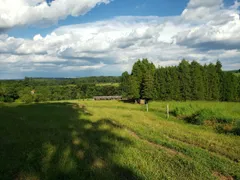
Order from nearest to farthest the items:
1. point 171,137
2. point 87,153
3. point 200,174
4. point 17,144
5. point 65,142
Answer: point 200,174
point 87,153
point 17,144
point 65,142
point 171,137

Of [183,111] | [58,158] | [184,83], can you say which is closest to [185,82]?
[184,83]

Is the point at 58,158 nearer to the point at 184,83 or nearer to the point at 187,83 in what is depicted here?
the point at 184,83

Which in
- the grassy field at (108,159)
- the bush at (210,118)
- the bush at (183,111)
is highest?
the grassy field at (108,159)

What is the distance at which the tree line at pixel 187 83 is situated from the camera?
211 ft

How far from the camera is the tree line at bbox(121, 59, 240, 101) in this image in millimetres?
64312

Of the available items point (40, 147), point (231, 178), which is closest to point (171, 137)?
point (231, 178)

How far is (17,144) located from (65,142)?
6.79ft

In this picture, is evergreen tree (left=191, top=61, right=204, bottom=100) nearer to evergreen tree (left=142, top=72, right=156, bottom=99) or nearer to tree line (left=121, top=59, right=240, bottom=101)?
tree line (left=121, top=59, right=240, bottom=101)

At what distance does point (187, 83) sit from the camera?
211ft

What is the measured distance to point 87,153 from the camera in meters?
8.66

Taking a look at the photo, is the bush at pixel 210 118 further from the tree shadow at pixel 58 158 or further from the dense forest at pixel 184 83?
the dense forest at pixel 184 83

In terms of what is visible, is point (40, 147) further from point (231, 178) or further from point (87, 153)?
point (231, 178)

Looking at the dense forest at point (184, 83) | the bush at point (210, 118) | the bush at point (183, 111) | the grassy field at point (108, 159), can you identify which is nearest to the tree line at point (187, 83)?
the dense forest at point (184, 83)

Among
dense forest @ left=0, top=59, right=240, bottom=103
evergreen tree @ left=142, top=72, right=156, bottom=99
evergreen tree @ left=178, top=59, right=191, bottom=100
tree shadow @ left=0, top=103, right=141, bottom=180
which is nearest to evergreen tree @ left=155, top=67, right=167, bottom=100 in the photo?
dense forest @ left=0, top=59, right=240, bottom=103
